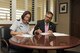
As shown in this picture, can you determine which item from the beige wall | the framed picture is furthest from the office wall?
the beige wall

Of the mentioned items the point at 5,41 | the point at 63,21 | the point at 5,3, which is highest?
the point at 5,3

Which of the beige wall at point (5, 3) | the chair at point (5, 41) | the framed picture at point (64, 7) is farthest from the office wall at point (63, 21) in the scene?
the chair at point (5, 41)

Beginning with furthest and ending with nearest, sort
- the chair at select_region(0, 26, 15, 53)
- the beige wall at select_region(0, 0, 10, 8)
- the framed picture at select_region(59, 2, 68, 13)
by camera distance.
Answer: the framed picture at select_region(59, 2, 68, 13) → the beige wall at select_region(0, 0, 10, 8) → the chair at select_region(0, 26, 15, 53)

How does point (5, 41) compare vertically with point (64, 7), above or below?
below

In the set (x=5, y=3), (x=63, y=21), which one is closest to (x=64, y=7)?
(x=63, y=21)

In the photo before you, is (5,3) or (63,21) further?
(63,21)

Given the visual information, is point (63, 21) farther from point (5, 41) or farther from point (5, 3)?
point (5, 41)

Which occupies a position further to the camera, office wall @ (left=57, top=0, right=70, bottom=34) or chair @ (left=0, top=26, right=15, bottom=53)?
office wall @ (left=57, top=0, right=70, bottom=34)

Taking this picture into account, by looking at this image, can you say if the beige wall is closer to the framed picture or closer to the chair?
the chair

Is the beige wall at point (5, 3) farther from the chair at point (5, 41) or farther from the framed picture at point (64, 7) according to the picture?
the framed picture at point (64, 7)

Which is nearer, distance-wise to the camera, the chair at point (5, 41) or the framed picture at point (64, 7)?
the chair at point (5, 41)

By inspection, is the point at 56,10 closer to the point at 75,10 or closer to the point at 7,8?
the point at 75,10

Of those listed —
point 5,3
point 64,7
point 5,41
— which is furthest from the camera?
point 64,7

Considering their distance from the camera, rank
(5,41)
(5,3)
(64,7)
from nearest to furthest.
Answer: (5,41) → (5,3) → (64,7)
